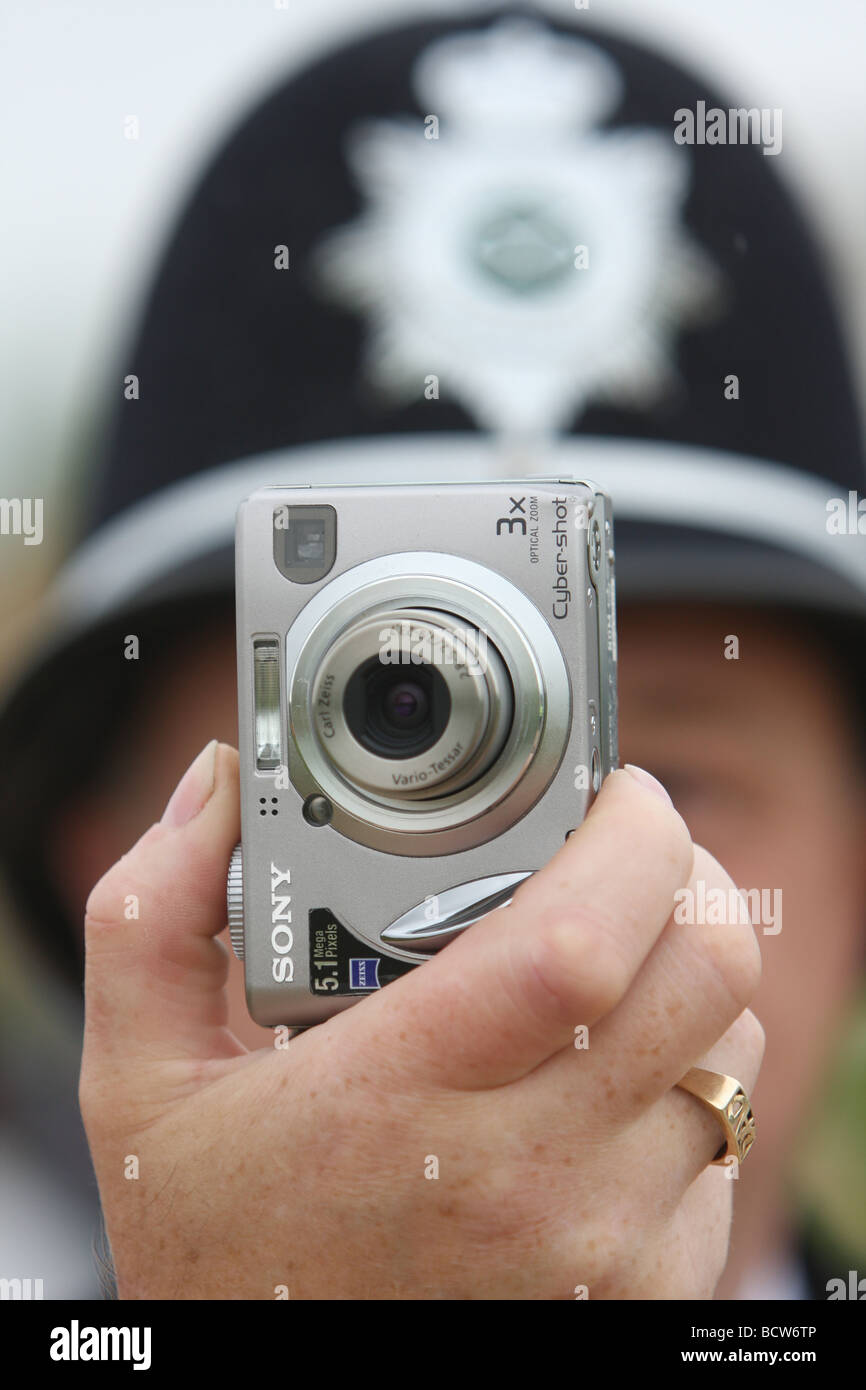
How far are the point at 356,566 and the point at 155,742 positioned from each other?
3.12ft

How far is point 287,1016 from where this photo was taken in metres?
0.93

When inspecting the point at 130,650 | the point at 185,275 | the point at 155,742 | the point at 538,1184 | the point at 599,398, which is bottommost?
the point at 538,1184

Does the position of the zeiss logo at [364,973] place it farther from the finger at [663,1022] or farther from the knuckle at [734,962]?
the knuckle at [734,962]

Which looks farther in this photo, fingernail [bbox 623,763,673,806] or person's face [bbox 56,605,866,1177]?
person's face [bbox 56,605,866,1177]

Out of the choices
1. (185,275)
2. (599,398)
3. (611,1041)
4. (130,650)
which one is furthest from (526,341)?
(611,1041)

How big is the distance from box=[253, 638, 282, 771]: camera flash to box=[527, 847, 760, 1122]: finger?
32 cm

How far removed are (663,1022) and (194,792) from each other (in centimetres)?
42

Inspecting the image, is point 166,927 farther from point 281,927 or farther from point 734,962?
point 734,962

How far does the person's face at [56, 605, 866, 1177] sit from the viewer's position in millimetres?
1671

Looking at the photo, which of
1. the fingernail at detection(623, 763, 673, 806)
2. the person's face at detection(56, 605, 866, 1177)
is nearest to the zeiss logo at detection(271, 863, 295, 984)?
the fingernail at detection(623, 763, 673, 806)

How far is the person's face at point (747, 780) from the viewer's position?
5.48ft

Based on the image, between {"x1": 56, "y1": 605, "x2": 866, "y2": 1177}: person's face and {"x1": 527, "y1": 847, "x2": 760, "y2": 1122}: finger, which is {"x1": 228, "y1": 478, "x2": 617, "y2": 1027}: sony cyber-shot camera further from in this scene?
{"x1": 56, "y1": 605, "x2": 866, "y2": 1177}: person's face

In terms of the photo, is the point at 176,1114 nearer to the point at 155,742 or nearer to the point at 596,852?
the point at 596,852

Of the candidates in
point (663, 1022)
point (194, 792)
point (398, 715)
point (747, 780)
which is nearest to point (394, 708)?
point (398, 715)
